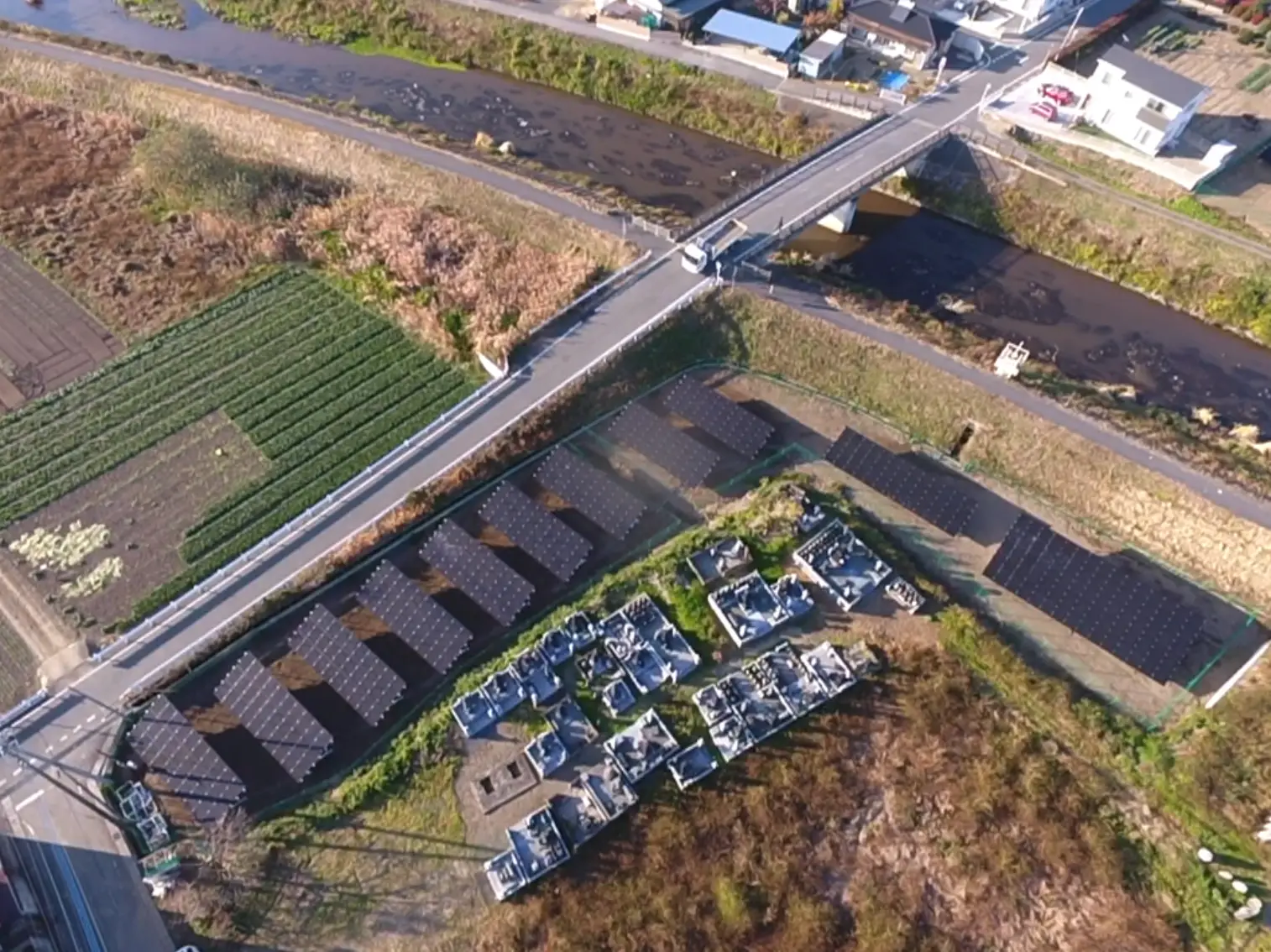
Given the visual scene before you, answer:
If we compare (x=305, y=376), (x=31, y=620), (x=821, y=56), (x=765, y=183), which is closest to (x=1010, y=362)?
(x=765, y=183)

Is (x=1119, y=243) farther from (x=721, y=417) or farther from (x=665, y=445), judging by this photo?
(x=665, y=445)

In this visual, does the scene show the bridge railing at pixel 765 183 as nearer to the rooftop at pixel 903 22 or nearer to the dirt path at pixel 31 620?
the rooftop at pixel 903 22

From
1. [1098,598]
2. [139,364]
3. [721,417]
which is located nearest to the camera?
[1098,598]

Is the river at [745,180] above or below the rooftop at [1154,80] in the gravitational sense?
below

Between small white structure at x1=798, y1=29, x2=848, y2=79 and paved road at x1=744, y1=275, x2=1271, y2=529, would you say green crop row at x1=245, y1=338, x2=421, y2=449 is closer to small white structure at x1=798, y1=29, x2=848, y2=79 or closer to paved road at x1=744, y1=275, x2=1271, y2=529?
paved road at x1=744, y1=275, x2=1271, y2=529

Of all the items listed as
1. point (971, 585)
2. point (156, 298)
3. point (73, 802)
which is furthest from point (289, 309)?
point (971, 585)

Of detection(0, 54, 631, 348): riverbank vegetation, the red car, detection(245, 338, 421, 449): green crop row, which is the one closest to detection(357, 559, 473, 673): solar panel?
detection(245, 338, 421, 449): green crop row

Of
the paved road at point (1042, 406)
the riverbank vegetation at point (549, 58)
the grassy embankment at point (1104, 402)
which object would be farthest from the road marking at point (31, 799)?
the riverbank vegetation at point (549, 58)
